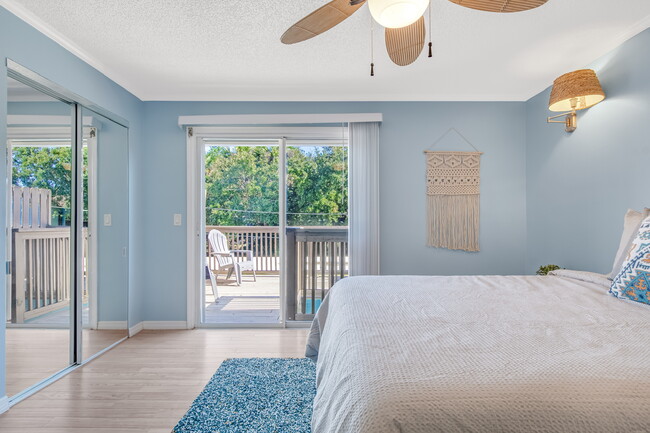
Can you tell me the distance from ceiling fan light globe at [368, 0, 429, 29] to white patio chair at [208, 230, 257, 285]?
146 inches

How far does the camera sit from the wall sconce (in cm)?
232

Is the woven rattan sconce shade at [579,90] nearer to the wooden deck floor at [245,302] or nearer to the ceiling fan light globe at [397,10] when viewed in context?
the ceiling fan light globe at [397,10]

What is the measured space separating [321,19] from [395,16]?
344 mm

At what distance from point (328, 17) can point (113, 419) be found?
7.94ft

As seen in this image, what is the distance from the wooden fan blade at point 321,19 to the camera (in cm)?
139

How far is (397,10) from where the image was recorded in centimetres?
128

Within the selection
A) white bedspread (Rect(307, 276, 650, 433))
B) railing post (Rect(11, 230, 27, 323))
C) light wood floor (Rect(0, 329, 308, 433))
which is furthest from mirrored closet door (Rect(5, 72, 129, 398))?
white bedspread (Rect(307, 276, 650, 433))

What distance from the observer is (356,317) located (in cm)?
137

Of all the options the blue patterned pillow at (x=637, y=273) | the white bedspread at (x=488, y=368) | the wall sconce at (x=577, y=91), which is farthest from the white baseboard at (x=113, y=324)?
the wall sconce at (x=577, y=91)

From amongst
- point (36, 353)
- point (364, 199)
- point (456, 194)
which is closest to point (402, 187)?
point (364, 199)

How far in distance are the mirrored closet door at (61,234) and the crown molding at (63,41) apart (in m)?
0.36

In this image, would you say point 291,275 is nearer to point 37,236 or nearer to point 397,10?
point 37,236

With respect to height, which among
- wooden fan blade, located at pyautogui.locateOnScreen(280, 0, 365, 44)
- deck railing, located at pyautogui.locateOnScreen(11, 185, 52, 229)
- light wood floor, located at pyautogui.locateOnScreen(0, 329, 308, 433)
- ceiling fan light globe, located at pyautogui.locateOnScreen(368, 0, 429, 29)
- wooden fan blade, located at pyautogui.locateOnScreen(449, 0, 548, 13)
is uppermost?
wooden fan blade, located at pyautogui.locateOnScreen(280, 0, 365, 44)

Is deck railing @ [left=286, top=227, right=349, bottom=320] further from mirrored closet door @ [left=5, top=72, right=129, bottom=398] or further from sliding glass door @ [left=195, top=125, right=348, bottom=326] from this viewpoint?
mirrored closet door @ [left=5, top=72, right=129, bottom=398]
